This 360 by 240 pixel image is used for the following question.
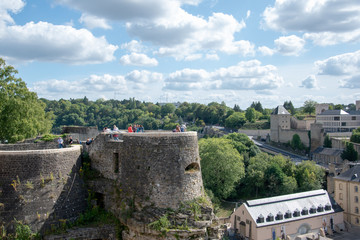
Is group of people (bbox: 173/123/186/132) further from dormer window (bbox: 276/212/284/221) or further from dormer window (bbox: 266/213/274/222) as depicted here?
dormer window (bbox: 276/212/284/221)

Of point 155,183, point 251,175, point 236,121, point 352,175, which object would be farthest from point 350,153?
point 155,183

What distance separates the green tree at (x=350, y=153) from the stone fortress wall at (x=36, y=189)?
65776 mm

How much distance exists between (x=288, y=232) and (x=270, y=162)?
21470mm

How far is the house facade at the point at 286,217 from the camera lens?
123ft

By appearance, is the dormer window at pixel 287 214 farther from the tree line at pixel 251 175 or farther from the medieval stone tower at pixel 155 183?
the medieval stone tower at pixel 155 183

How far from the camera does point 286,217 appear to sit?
Answer: 39.2 meters

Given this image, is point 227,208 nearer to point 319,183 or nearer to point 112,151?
point 319,183

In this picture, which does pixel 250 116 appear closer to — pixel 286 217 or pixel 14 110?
pixel 286 217

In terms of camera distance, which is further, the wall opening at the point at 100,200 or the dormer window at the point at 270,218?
the dormer window at the point at 270,218

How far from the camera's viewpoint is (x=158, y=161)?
15.9 meters

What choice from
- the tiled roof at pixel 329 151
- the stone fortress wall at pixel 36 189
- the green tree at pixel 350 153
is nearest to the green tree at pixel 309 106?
the tiled roof at pixel 329 151

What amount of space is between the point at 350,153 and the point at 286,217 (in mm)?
37759

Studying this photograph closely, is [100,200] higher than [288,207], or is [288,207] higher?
[100,200]

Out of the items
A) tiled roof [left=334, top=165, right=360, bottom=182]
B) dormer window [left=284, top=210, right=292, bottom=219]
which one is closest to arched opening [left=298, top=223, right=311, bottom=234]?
dormer window [left=284, top=210, right=292, bottom=219]
